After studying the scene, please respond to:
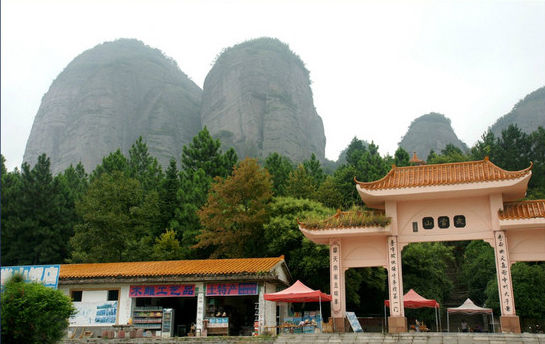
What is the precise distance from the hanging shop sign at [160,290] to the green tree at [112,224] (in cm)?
579

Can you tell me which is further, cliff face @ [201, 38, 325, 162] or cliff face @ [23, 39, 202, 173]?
cliff face @ [23, 39, 202, 173]

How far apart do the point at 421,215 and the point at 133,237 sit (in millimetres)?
13672

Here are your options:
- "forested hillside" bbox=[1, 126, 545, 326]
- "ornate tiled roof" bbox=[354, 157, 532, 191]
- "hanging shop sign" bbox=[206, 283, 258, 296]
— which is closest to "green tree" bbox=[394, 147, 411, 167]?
"forested hillside" bbox=[1, 126, 545, 326]

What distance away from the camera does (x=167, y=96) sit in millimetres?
73250

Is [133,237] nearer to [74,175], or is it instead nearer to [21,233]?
[21,233]

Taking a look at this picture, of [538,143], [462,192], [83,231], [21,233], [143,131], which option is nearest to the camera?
[462,192]

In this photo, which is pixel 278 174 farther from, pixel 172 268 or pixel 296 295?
pixel 296 295

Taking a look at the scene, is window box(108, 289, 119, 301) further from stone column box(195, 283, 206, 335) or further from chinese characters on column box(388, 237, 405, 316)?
chinese characters on column box(388, 237, 405, 316)

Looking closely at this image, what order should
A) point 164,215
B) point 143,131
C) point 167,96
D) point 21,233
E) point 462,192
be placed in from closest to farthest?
point 462,192, point 21,233, point 164,215, point 143,131, point 167,96

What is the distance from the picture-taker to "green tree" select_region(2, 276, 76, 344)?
907cm

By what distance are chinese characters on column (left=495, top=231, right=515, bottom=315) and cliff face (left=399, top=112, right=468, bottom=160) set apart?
57766 millimetres

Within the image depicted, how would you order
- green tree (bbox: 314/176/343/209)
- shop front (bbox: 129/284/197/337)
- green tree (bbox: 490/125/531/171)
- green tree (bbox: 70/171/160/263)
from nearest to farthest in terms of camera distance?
shop front (bbox: 129/284/197/337) < green tree (bbox: 70/171/160/263) < green tree (bbox: 314/176/343/209) < green tree (bbox: 490/125/531/171)

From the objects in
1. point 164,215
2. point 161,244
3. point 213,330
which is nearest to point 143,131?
point 164,215

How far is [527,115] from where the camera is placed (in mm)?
64188
